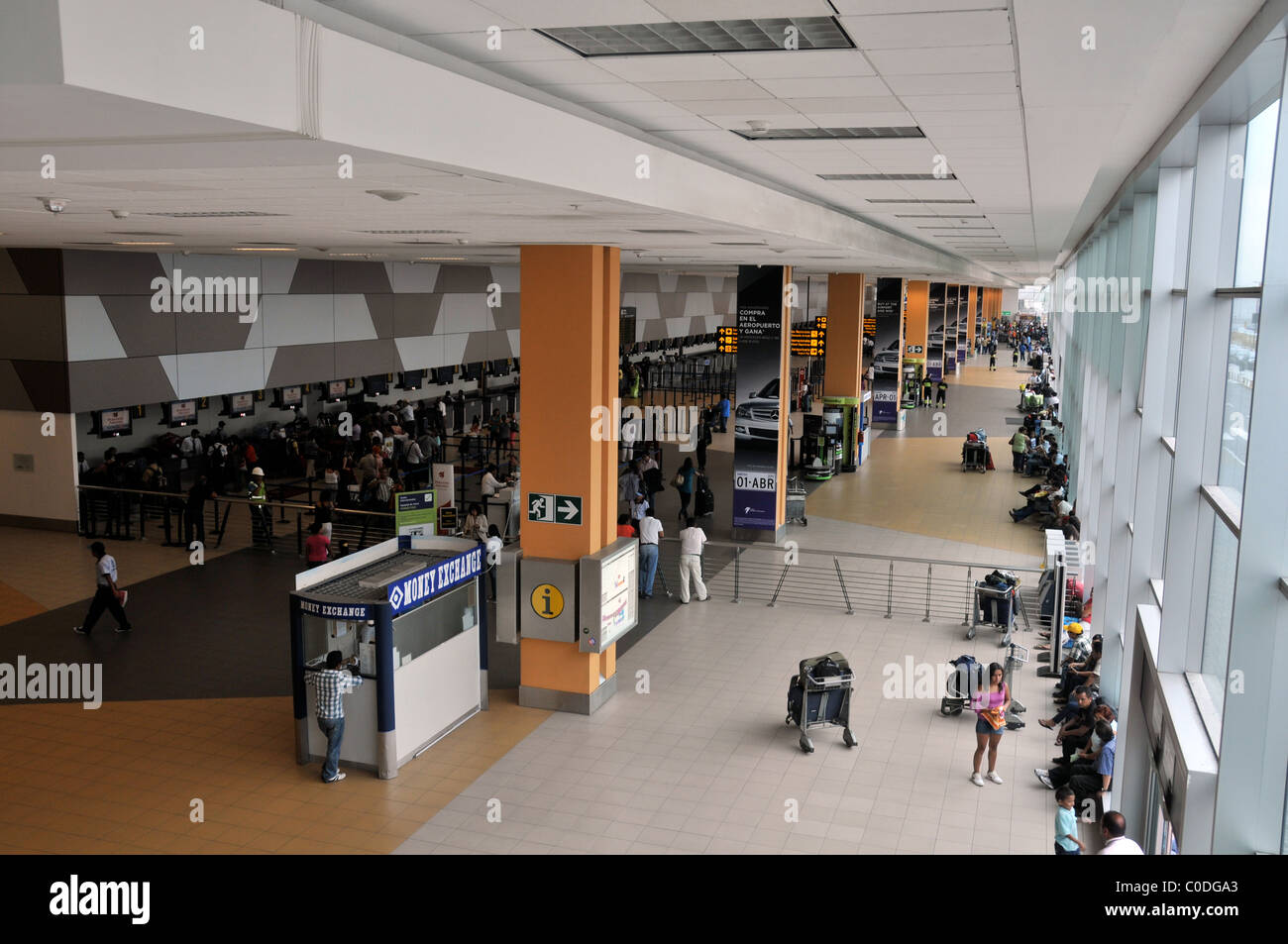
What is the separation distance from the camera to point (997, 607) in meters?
13.3

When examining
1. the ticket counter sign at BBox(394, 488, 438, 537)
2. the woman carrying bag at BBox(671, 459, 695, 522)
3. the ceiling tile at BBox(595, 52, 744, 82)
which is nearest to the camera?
the ceiling tile at BBox(595, 52, 744, 82)

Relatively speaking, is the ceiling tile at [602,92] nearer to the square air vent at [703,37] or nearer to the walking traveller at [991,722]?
the square air vent at [703,37]

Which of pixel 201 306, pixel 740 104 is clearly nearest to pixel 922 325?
pixel 201 306

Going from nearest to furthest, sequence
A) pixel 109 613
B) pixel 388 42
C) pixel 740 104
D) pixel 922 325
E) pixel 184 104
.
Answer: pixel 184 104
pixel 388 42
pixel 740 104
pixel 109 613
pixel 922 325

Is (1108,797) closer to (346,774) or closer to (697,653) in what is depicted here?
(697,653)

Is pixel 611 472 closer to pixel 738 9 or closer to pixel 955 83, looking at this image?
pixel 955 83

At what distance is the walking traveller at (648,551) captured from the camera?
14758 millimetres

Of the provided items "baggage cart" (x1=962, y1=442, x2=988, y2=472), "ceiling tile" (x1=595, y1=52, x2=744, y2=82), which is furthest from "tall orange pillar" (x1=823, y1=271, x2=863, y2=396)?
"ceiling tile" (x1=595, y1=52, x2=744, y2=82)

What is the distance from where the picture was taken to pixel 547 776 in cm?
914

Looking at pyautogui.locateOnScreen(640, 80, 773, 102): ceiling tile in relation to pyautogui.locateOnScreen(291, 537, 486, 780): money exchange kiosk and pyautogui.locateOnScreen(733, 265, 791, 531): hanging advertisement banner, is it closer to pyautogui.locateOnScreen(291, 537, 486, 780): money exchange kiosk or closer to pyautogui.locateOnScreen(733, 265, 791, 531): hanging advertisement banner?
pyautogui.locateOnScreen(291, 537, 486, 780): money exchange kiosk

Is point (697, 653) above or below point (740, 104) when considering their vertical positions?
below

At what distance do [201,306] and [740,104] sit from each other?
1601 centimetres

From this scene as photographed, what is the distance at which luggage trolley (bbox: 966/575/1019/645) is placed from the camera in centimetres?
1315

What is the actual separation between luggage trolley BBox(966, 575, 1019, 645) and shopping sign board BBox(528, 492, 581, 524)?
19.2 feet
